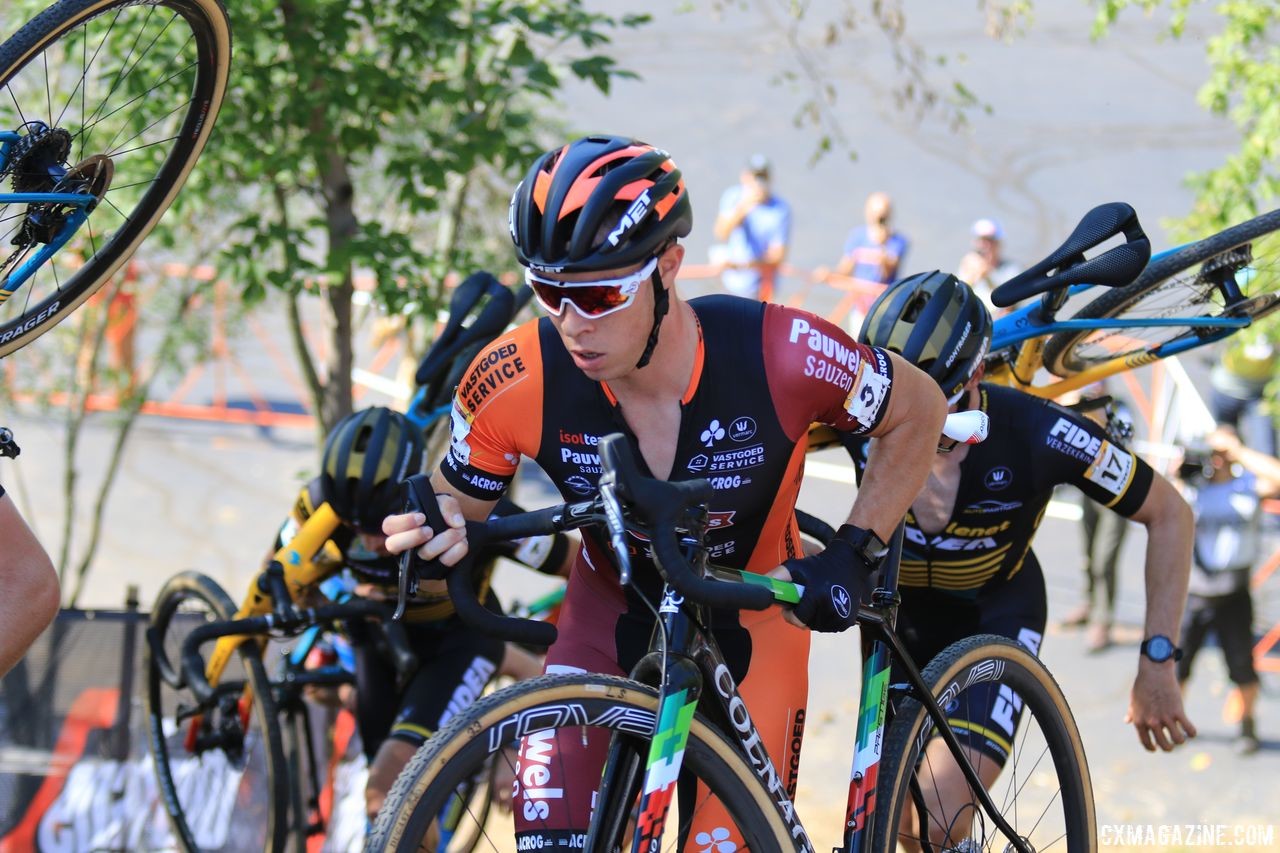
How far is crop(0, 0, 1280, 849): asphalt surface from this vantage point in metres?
8.91

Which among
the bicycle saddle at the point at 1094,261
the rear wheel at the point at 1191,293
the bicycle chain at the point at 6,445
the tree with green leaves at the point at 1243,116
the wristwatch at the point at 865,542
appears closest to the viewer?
the bicycle chain at the point at 6,445

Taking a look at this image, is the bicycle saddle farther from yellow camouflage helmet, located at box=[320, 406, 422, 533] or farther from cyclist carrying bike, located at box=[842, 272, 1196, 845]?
yellow camouflage helmet, located at box=[320, 406, 422, 533]

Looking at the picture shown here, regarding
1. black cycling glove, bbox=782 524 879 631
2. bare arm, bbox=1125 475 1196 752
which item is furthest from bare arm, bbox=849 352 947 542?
Result: bare arm, bbox=1125 475 1196 752

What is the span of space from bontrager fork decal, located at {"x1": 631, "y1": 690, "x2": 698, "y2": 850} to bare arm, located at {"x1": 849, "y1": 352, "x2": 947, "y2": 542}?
716mm

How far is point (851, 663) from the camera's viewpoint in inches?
395

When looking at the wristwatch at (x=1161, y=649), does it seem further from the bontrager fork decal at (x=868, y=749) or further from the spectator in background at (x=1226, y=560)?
the spectator in background at (x=1226, y=560)

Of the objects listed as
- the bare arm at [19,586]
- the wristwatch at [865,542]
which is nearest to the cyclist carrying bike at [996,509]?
the wristwatch at [865,542]

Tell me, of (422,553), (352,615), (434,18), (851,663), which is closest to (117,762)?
(352,615)

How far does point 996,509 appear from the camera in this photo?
4543 mm

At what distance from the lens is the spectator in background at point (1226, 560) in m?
8.81

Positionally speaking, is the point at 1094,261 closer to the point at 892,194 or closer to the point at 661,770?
the point at 661,770

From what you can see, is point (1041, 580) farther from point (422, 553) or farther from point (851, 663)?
point (851, 663)

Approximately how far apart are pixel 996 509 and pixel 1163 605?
555mm

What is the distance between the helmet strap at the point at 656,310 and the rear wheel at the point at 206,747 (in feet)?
7.92
